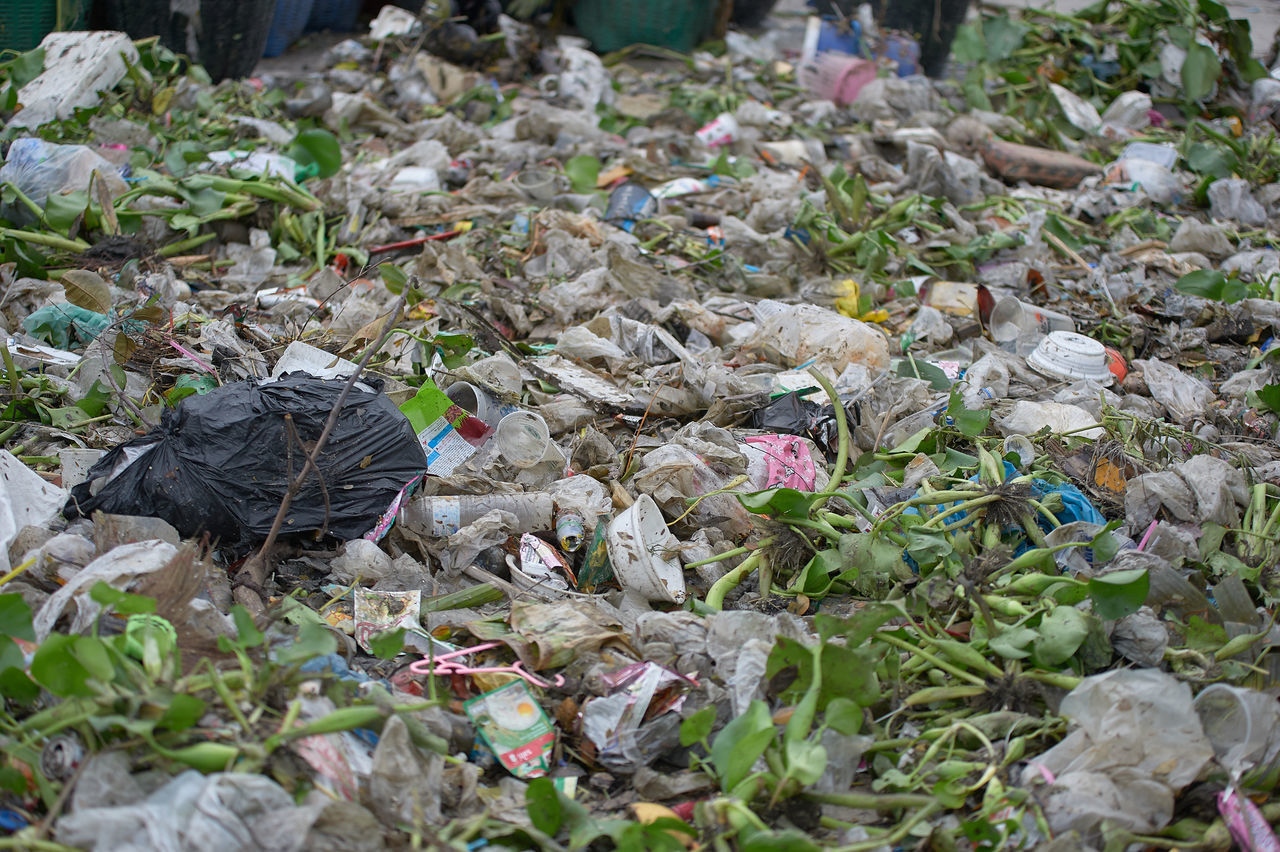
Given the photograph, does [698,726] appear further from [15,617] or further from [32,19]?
[32,19]

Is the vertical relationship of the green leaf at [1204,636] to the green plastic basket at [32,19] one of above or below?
below

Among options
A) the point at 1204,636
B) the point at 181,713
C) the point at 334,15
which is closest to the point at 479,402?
the point at 181,713

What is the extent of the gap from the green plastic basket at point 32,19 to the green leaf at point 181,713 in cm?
369

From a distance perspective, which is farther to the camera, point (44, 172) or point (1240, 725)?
point (44, 172)

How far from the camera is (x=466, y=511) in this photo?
6.27ft

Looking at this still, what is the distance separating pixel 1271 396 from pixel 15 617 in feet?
8.85

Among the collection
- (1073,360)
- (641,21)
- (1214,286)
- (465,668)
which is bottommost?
(465,668)

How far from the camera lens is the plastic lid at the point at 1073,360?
8.45 feet

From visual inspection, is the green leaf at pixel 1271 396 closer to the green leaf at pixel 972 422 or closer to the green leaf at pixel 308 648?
the green leaf at pixel 972 422

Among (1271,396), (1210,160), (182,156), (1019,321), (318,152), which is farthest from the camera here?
(1210,160)

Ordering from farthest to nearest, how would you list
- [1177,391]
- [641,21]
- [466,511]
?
[641,21] < [1177,391] < [466,511]

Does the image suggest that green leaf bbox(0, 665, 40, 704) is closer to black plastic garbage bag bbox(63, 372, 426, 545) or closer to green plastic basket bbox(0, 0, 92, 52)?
black plastic garbage bag bbox(63, 372, 426, 545)

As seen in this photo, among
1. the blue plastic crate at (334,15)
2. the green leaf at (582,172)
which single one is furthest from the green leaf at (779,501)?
the blue plastic crate at (334,15)

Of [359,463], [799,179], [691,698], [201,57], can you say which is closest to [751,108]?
[799,179]
